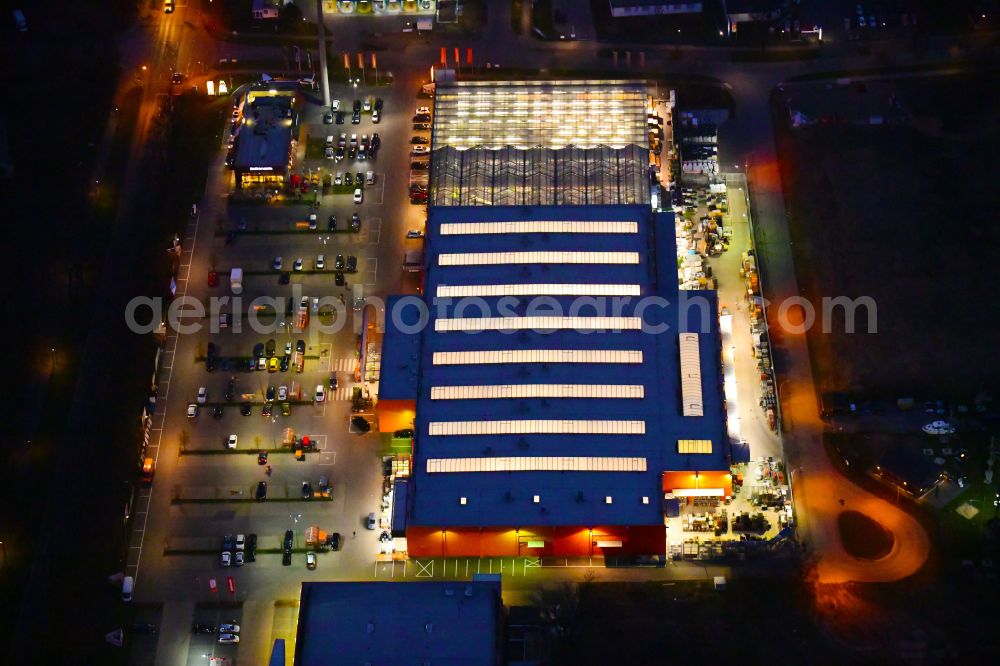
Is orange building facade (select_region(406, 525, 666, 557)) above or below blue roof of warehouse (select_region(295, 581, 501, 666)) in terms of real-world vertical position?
above

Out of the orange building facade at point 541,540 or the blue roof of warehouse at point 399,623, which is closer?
the blue roof of warehouse at point 399,623

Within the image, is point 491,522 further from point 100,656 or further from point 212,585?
point 100,656

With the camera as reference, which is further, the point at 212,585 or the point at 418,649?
the point at 212,585

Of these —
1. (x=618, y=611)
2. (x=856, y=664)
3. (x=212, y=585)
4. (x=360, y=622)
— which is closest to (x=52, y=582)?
(x=212, y=585)

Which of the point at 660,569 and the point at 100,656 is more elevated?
the point at 660,569

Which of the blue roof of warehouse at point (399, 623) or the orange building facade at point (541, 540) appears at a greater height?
the orange building facade at point (541, 540)

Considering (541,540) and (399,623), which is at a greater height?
(541,540)

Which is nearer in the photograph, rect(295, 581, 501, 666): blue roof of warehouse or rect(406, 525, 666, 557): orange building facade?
rect(295, 581, 501, 666): blue roof of warehouse

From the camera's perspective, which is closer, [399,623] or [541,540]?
[399,623]
